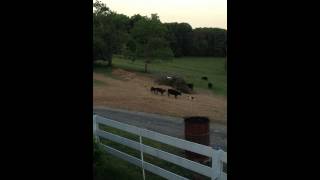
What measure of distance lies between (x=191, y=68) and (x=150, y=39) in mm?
8648

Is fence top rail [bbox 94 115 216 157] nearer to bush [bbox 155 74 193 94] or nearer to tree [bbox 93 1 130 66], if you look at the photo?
bush [bbox 155 74 193 94]

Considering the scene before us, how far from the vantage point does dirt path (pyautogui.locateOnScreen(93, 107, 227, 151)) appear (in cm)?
1402

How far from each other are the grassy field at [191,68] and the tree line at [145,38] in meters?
1.16

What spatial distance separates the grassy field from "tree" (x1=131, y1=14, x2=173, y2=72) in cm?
158

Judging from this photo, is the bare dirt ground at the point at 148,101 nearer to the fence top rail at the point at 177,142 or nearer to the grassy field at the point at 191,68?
the grassy field at the point at 191,68

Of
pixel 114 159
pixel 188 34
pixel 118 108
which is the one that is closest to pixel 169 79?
pixel 118 108

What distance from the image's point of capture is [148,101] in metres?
25.5

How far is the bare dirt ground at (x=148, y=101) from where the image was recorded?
2170 cm

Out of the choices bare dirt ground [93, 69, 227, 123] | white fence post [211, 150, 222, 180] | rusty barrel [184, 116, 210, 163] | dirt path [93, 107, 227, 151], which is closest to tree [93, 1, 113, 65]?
bare dirt ground [93, 69, 227, 123]

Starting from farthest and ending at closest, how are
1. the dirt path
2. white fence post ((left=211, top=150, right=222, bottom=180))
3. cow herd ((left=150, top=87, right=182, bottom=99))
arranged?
cow herd ((left=150, top=87, right=182, bottom=99)), the dirt path, white fence post ((left=211, top=150, right=222, bottom=180))
